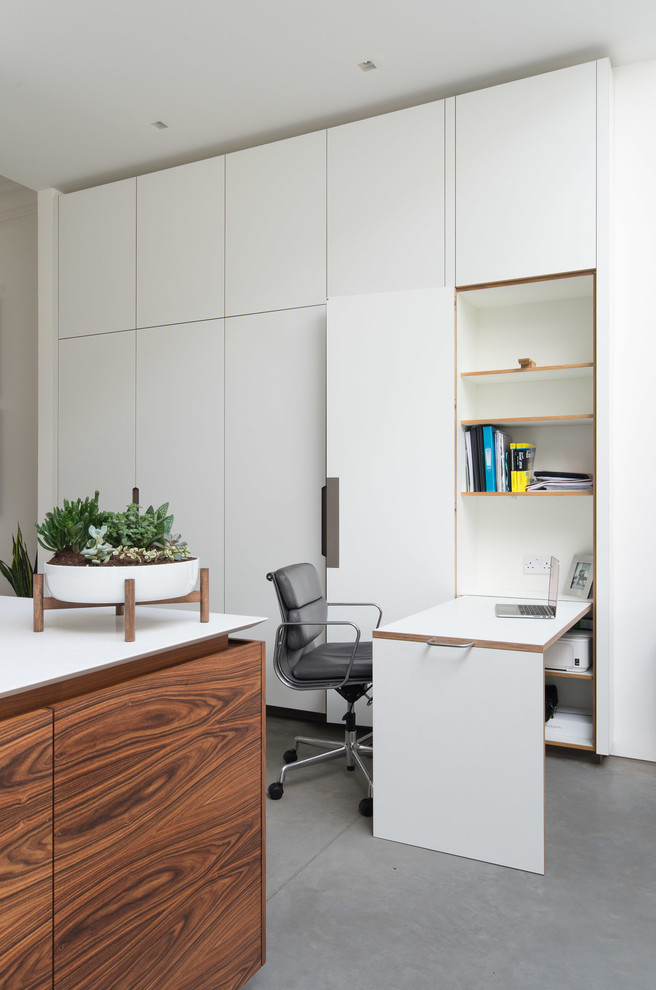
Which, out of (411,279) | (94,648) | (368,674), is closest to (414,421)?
(411,279)

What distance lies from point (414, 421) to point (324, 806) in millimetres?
1779

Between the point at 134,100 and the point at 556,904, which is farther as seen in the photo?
the point at 134,100

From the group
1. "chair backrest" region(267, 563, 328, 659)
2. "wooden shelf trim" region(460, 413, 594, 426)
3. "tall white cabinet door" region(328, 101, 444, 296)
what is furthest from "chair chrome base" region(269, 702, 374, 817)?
"tall white cabinet door" region(328, 101, 444, 296)

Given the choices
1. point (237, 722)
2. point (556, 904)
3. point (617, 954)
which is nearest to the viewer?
point (237, 722)

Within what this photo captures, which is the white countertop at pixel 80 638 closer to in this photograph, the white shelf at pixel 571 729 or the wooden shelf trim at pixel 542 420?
the wooden shelf trim at pixel 542 420

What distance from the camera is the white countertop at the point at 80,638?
1.19 metres

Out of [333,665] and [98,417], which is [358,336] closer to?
[333,665]

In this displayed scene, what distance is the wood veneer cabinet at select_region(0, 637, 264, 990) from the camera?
1.13 meters

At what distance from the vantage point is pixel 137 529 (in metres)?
1.57

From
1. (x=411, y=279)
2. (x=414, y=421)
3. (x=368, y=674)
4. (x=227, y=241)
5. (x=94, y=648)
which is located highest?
(x=227, y=241)

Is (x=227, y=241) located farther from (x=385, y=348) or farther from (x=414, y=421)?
(x=414, y=421)

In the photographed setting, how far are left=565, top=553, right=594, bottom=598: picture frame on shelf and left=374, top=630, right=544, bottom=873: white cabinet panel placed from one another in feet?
3.90

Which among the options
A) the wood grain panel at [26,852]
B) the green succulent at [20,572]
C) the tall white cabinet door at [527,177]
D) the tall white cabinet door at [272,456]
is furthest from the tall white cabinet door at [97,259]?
the wood grain panel at [26,852]

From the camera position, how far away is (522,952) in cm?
190
